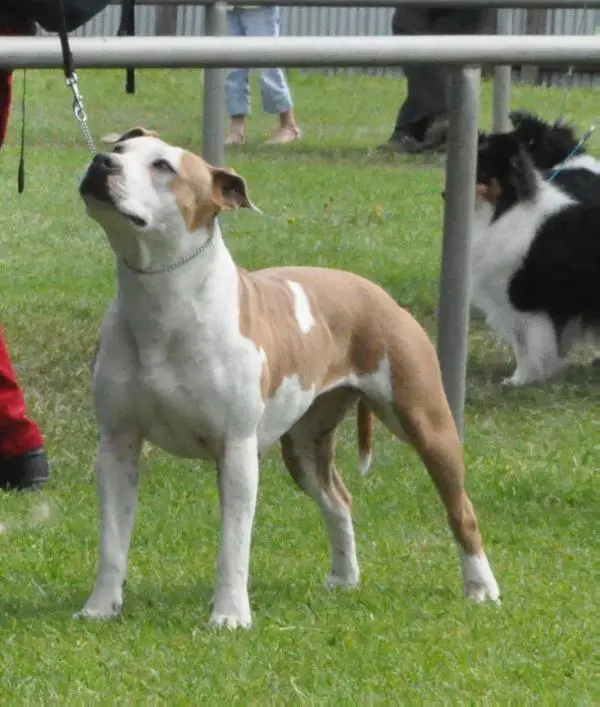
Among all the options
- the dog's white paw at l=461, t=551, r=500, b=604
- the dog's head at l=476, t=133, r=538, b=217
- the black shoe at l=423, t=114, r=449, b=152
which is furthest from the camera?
the black shoe at l=423, t=114, r=449, b=152

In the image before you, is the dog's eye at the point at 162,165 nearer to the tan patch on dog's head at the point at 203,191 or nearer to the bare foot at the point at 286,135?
the tan patch on dog's head at the point at 203,191

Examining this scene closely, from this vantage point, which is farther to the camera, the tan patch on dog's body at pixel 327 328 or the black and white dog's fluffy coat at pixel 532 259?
the black and white dog's fluffy coat at pixel 532 259

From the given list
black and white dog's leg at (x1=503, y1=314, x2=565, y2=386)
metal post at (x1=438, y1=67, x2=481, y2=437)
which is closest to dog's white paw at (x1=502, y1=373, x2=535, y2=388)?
black and white dog's leg at (x1=503, y1=314, x2=565, y2=386)

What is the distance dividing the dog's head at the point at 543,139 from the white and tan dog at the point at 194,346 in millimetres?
4199

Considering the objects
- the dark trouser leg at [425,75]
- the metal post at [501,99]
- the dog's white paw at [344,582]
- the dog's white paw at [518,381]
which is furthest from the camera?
the dark trouser leg at [425,75]

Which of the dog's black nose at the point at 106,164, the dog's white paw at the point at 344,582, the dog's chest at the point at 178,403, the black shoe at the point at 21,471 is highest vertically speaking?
the dog's black nose at the point at 106,164

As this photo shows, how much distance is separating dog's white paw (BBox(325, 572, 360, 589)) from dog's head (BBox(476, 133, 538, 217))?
3.85 m

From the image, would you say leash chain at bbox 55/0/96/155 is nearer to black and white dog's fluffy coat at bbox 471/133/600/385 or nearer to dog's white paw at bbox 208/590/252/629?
dog's white paw at bbox 208/590/252/629

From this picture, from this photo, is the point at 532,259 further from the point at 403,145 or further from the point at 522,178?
the point at 403,145

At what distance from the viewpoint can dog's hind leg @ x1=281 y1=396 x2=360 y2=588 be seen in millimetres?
5324

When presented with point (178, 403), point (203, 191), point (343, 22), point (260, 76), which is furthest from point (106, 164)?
point (343, 22)

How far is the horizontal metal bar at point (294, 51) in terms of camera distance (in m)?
5.09

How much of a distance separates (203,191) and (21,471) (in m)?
2.16

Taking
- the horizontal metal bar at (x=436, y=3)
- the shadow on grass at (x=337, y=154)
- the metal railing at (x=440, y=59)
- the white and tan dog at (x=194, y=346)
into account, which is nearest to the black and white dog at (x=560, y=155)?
the horizontal metal bar at (x=436, y=3)
